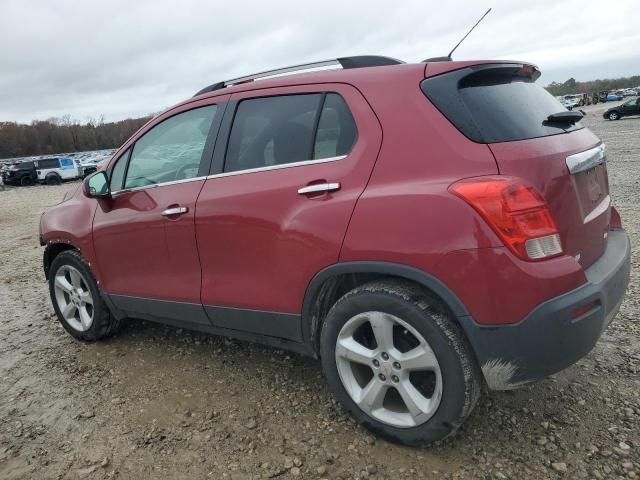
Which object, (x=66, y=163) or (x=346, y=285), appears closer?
(x=346, y=285)

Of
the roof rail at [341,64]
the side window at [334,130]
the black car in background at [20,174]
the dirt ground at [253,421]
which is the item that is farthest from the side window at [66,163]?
the side window at [334,130]

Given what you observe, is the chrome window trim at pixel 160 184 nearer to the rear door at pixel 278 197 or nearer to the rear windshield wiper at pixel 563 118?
the rear door at pixel 278 197

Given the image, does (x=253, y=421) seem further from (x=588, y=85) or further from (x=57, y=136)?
(x=588, y=85)

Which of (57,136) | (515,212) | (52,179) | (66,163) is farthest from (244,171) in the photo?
(57,136)

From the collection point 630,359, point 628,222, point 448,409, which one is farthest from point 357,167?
point 628,222

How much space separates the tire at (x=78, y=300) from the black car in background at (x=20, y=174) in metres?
32.2

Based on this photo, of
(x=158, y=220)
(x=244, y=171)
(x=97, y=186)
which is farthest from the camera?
(x=97, y=186)

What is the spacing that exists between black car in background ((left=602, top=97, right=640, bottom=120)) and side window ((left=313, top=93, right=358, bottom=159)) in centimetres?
3833

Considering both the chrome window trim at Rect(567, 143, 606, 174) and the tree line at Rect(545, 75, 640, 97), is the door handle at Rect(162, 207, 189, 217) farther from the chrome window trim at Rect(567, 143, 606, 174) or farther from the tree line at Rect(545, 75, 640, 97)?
the tree line at Rect(545, 75, 640, 97)

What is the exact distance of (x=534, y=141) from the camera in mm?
2111

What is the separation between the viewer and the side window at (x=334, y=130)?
7.76 ft

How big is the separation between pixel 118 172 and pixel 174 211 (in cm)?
83

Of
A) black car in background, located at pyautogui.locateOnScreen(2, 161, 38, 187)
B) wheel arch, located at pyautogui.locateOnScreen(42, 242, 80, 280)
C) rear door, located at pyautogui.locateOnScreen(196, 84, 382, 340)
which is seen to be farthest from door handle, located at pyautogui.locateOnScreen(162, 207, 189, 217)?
black car in background, located at pyautogui.locateOnScreen(2, 161, 38, 187)

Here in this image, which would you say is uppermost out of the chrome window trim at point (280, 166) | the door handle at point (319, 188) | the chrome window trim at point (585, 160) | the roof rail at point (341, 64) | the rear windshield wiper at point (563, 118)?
the roof rail at point (341, 64)
